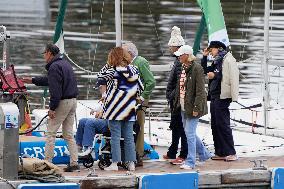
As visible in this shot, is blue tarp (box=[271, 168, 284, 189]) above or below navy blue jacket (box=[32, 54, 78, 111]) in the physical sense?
below

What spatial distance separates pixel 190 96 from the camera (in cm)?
1573

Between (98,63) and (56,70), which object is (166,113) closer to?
(98,63)

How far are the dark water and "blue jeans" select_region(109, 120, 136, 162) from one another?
8.91m

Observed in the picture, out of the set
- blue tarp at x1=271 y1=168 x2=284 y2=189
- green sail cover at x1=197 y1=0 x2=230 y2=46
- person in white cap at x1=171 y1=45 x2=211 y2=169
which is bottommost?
blue tarp at x1=271 y1=168 x2=284 y2=189

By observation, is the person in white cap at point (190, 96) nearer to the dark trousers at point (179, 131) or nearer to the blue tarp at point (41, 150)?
the dark trousers at point (179, 131)

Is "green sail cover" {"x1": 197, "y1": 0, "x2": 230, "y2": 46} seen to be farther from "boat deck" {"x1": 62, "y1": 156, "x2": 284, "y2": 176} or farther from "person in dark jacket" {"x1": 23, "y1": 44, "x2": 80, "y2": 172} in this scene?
"person in dark jacket" {"x1": 23, "y1": 44, "x2": 80, "y2": 172}

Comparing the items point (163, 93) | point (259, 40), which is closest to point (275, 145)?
point (163, 93)

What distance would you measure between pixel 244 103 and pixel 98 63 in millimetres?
10796

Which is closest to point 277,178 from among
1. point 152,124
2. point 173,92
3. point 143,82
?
point 173,92

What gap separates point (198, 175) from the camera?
15.0 m

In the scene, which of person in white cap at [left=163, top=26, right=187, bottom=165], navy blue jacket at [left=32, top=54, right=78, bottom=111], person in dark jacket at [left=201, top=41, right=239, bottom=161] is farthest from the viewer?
A: person in dark jacket at [left=201, top=41, right=239, bottom=161]

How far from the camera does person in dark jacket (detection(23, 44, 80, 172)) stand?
15.1 meters

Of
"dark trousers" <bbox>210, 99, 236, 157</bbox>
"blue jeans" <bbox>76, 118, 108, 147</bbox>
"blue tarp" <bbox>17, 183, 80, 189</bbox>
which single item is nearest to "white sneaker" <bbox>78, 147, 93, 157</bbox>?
"blue jeans" <bbox>76, 118, 108, 147</bbox>

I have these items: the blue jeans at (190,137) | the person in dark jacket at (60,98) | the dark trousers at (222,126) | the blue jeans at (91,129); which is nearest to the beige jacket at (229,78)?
the dark trousers at (222,126)
